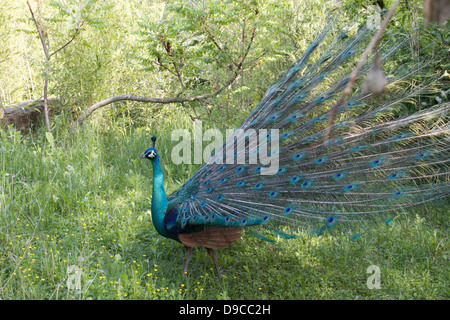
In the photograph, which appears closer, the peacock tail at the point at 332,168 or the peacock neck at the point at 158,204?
the peacock tail at the point at 332,168

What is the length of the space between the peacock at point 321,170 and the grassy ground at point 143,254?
1.13 ft

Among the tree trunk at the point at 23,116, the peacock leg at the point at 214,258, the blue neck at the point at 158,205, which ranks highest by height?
the tree trunk at the point at 23,116

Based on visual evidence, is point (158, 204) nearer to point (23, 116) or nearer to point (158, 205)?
point (158, 205)

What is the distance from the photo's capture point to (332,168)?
3438mm

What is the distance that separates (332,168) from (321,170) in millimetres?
91

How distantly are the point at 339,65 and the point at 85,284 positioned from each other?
9.44 ft

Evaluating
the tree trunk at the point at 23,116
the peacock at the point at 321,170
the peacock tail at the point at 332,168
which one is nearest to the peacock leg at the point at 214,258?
the peacock at the point at 321,170

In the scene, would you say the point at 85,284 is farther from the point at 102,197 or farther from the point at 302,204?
the point at 102,197

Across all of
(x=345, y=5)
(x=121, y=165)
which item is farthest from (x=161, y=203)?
(x=345, y=5)

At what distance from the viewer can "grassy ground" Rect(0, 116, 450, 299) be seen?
3475 millimetres

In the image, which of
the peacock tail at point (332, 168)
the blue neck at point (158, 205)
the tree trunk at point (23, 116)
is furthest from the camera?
the tree trunk at point (23, 116)

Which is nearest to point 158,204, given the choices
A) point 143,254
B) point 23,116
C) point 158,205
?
point 158,205

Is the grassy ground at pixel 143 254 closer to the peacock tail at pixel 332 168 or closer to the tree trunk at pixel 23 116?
the peacock tail at pixel 332 168

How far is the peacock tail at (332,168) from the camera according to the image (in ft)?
10.5
